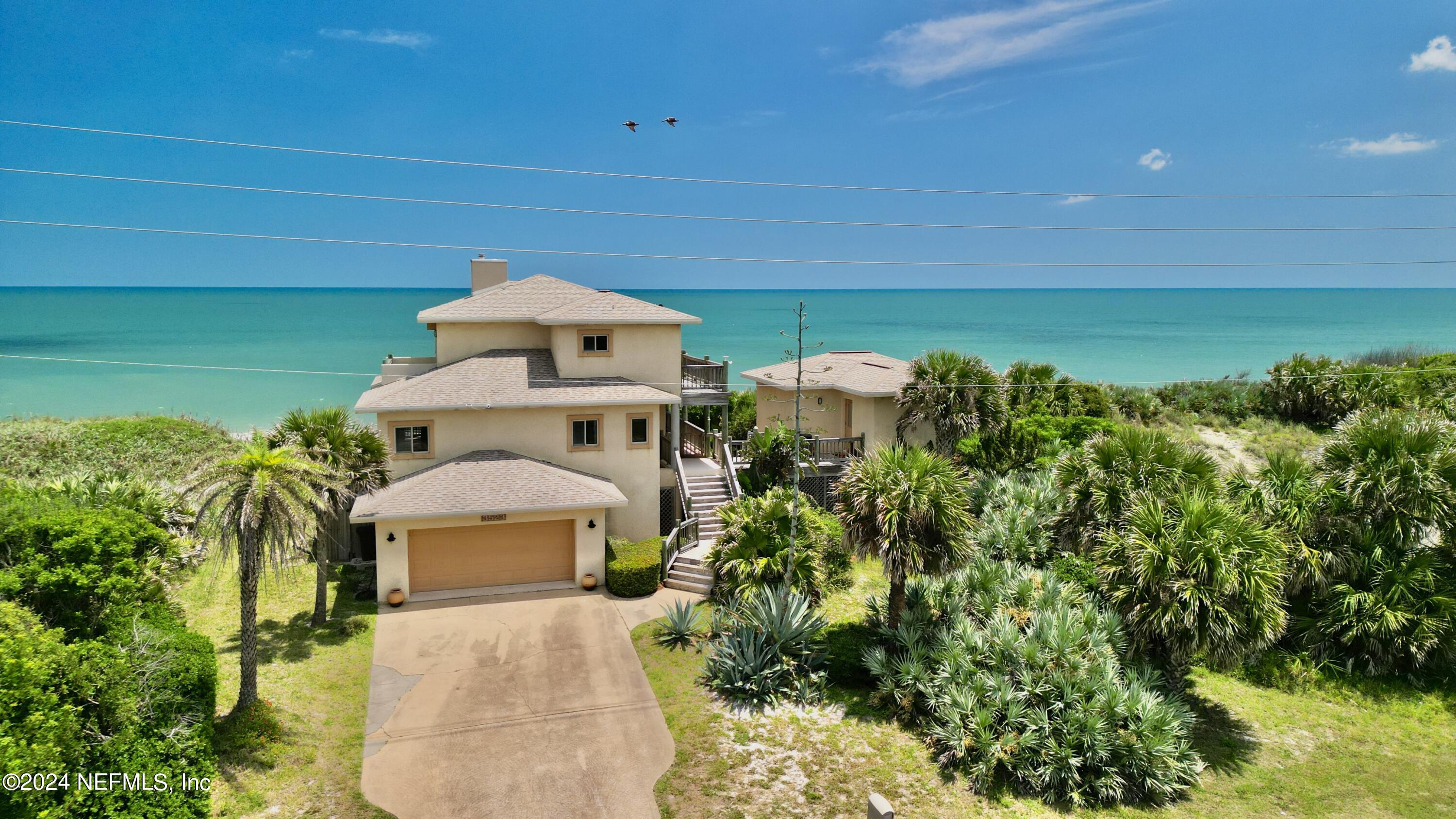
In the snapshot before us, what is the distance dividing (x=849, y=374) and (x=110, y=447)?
1041 inches

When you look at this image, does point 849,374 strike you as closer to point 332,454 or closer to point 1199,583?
point 1199,583

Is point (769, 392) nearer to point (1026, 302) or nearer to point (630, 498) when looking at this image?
point (630, 498)

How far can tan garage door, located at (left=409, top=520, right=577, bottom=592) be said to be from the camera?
60.6 feet

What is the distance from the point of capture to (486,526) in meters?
18.6

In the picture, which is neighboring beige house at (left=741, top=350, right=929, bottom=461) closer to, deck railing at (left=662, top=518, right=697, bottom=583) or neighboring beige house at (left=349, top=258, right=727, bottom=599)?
deck railing at (left=662, top=518, right=697, bottom=583)

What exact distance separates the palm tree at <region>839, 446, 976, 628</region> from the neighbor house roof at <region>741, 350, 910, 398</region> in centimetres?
746

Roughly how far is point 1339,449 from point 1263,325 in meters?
114

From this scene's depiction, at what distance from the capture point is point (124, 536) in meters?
12.2

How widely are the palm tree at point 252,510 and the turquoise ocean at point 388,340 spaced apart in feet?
101

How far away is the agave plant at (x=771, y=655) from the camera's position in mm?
13938

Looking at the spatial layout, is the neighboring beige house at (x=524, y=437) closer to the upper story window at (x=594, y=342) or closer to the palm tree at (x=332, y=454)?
the upper story window at (x=594, y=342)

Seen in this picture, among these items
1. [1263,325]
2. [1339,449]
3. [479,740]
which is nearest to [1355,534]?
[1339,449]

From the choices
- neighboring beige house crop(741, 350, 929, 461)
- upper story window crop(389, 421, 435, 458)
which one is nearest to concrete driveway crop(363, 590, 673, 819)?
upper story window crop(389, 421, 435, 458)

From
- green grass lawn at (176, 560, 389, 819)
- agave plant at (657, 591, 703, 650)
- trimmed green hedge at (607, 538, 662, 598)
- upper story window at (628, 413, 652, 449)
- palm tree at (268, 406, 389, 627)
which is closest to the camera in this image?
green grass lawn at (176, 560, 389, 819)
